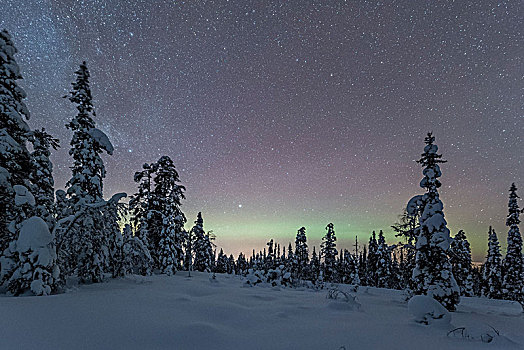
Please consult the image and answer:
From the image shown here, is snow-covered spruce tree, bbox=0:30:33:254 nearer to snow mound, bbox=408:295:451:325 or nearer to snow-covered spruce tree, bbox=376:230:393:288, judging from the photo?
snow mound, bbox=408:295:451:325

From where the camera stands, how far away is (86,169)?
39.3 feet

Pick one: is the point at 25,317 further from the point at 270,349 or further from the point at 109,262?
the point at 109,262

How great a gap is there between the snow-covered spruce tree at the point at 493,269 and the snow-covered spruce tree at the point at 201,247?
3631 centimetres

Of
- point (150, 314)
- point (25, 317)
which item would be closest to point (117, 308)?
point (150, 314)

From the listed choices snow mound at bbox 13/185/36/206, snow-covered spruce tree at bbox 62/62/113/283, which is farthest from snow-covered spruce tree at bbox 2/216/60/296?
snow-covered spruce tree at bbox 62/62/113/283

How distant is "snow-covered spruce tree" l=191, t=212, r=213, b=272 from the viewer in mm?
35334

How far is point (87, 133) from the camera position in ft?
39.9

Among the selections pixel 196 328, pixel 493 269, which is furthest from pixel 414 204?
pixel 493 269

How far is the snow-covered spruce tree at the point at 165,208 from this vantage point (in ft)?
69.3

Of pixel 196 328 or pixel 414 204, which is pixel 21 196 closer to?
pixel 196 328

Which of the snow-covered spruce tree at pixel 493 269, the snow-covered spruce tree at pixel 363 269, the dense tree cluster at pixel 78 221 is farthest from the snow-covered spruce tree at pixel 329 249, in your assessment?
the dense tree cluster at pixel 78 221

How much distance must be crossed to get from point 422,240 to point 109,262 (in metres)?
13.9

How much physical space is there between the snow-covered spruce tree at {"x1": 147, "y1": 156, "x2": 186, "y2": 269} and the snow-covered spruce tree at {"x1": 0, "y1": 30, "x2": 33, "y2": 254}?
449 inches

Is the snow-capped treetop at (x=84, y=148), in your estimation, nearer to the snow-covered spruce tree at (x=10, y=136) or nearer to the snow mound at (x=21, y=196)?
the snow-covered spruce tree at (x=10, y=136)
